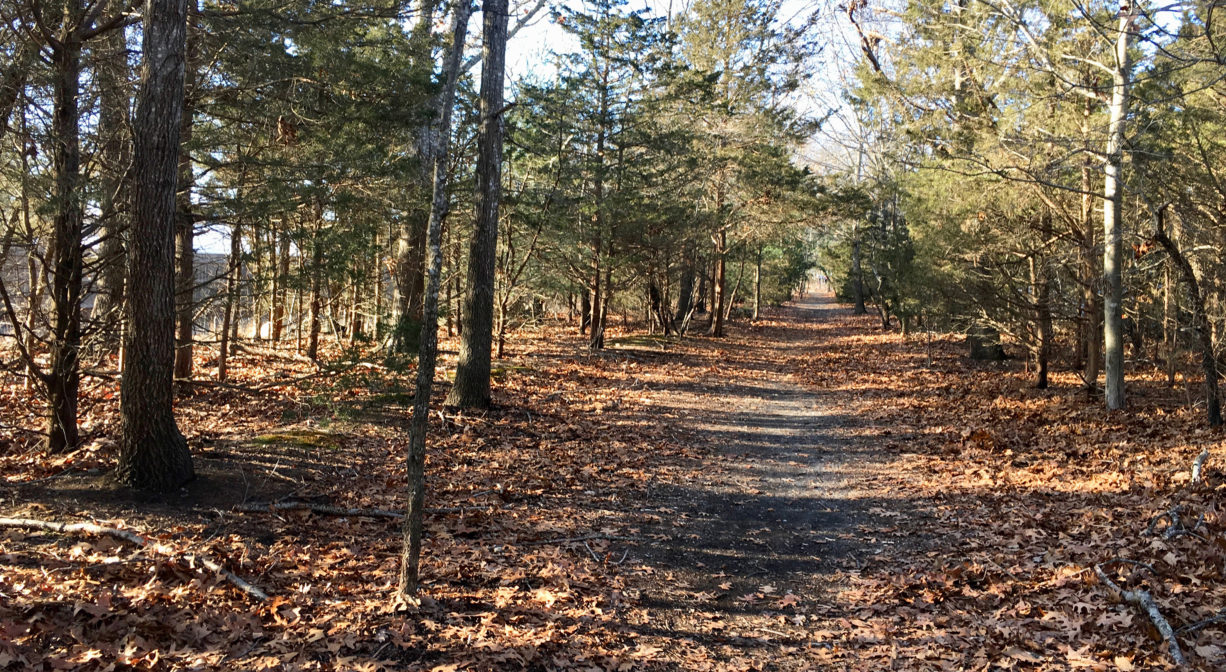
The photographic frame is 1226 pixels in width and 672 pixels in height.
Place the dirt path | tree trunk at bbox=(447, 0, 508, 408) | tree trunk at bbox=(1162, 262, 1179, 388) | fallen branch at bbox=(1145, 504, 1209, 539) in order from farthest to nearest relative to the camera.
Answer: tree trunk at bbox=(1162, 262, 1179, 388) < tree trunk at bbox=(447, 0, 508, 408) < fallen branch at bbox=(1145, 504, 1209, 539) < the dirt path

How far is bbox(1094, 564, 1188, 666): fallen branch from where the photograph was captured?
12.8 ft

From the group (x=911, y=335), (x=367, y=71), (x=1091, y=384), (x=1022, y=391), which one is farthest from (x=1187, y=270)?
(x=911, y=335)

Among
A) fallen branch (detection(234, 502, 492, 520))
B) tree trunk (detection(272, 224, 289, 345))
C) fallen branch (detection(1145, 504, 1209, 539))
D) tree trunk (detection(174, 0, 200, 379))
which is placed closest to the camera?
fallen branch (detection(1145, 504, 1209, 539))

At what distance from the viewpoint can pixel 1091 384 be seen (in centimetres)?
1289

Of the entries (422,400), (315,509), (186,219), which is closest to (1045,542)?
(422,400)

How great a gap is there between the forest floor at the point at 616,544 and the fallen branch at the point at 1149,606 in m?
0.06

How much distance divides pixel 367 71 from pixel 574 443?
20.3 feet

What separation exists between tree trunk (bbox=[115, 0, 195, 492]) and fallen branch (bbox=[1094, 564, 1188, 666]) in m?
7.19

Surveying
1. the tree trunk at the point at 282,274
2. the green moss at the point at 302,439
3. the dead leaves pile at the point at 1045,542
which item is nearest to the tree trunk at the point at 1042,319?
the dead leaves pile at the point at 1045,542

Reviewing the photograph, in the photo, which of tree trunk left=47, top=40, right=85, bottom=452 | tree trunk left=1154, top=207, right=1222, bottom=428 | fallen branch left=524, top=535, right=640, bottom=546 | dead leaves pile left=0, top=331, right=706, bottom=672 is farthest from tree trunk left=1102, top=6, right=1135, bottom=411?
tree trunk left=47, top=40, right=85, bottom=452

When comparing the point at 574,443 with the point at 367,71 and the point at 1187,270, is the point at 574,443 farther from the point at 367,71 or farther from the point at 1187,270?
the point at 1187,270

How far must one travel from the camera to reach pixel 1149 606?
14.3 feet

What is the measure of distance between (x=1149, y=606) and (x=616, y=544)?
3.82 m

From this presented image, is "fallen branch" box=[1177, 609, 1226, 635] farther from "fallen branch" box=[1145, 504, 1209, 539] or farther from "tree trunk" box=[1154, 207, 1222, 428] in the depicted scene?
"tree trunk" box=[1154, 207, 1222, 428]
